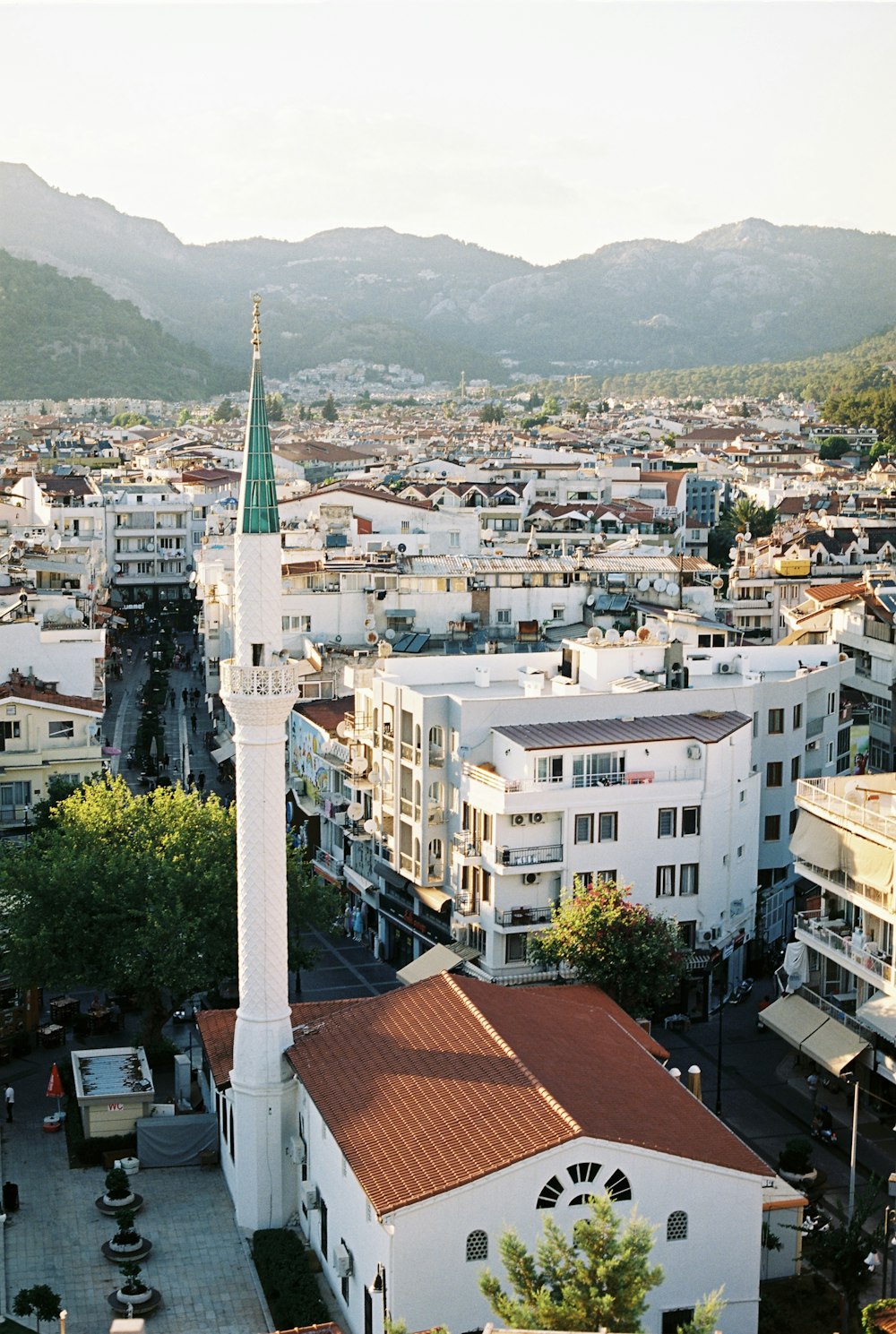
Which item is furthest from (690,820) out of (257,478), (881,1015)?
(257,478)

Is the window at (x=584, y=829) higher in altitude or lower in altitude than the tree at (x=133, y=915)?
higher

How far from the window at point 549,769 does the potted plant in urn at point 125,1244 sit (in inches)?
527

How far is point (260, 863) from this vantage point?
28.8 m

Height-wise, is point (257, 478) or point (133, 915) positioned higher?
point (257, 478)

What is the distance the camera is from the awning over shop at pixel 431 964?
120ft

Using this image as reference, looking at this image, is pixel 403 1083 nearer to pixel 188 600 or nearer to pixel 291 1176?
pixel 291 1176

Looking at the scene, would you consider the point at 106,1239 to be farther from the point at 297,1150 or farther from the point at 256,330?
the point at 256,330

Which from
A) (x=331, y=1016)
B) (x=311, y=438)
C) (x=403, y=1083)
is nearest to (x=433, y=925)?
(x=331, y=1016)

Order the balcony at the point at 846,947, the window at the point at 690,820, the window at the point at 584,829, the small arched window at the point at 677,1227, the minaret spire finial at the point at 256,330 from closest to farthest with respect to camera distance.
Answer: the small arched window at the point at 677,1227
the minaret spire finial at the point at 256,330
the balcony at the point at 846,947
the window at the point at 584,829
the window at the point at 690,820

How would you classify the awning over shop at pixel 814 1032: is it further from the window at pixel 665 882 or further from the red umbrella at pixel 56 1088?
the red umbrella at pixel 56 1088

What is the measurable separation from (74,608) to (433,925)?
75.1ft

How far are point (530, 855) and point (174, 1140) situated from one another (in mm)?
9806

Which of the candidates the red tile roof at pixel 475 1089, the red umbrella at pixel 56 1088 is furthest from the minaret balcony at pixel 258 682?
the red umbrella at pixel 56 1088

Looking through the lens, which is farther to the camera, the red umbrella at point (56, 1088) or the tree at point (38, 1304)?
the red umbrella at point (56, 1088)
